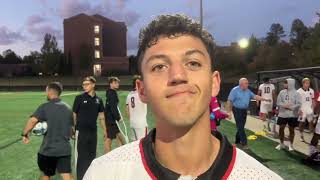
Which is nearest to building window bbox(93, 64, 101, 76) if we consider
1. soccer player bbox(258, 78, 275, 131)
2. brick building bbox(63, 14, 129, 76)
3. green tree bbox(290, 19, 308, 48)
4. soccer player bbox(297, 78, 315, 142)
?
brick building bbox(63, 14, 129, 76)

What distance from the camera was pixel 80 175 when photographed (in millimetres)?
9391

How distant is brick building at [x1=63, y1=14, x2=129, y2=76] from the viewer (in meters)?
118

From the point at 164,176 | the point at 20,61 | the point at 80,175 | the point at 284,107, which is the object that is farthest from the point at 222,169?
the point at 20,61

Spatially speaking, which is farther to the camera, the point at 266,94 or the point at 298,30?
the point at 298,30

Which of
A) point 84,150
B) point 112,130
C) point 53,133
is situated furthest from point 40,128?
point 112,130

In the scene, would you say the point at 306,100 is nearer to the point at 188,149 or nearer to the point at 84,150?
the point at 84,150

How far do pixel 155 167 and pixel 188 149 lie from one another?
136mm

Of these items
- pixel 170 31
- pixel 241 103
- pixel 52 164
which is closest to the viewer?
pixel 170 31

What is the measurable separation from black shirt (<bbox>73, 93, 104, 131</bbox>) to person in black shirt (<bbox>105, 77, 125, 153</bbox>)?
2.12 metres

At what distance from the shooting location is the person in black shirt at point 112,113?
→ 11734 mm

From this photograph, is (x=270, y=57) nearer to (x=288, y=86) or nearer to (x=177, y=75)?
(x=288, y=86)

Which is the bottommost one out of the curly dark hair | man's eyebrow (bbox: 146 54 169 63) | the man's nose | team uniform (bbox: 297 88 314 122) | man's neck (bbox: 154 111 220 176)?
team uniform (bbox: 297 88 314 122)

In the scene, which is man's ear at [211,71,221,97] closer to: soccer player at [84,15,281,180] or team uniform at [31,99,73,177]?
soccer player at [84,15,281,180]

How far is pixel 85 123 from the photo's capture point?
9.45 metres
